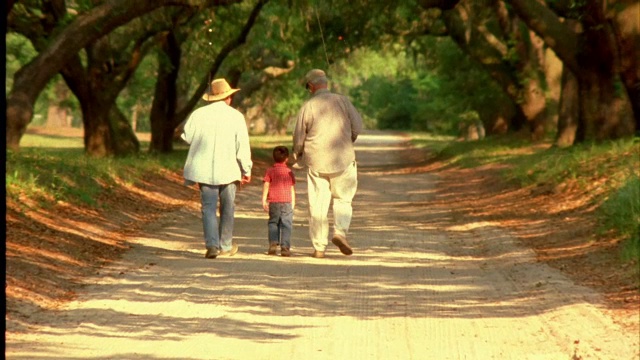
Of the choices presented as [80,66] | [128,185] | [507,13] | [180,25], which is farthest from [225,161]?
[507,13]

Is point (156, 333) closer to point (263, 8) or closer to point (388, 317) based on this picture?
point (388, 317)

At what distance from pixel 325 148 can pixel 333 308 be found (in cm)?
370

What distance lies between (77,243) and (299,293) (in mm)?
4079

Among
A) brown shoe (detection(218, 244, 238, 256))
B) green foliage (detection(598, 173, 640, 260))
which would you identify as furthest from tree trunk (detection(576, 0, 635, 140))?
brown shoe (detection(218, 244, 238, 256))

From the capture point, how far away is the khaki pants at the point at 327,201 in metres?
12.8

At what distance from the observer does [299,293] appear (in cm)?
1018

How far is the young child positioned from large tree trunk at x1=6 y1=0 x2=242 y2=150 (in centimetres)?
669

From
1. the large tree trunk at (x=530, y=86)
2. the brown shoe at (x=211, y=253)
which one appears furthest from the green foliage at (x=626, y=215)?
the large tree trunk at (x=530, y=86)

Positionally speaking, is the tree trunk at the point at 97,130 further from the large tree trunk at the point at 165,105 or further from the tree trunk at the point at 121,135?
the large tree trunk at the point at 165,105

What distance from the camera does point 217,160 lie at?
41.5 feet

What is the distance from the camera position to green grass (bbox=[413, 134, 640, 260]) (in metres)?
13.6

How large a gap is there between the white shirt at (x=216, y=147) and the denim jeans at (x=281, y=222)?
522 mm

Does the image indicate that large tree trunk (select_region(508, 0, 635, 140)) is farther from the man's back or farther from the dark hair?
the dark hair

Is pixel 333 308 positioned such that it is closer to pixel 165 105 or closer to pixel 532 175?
pixel 532 175
